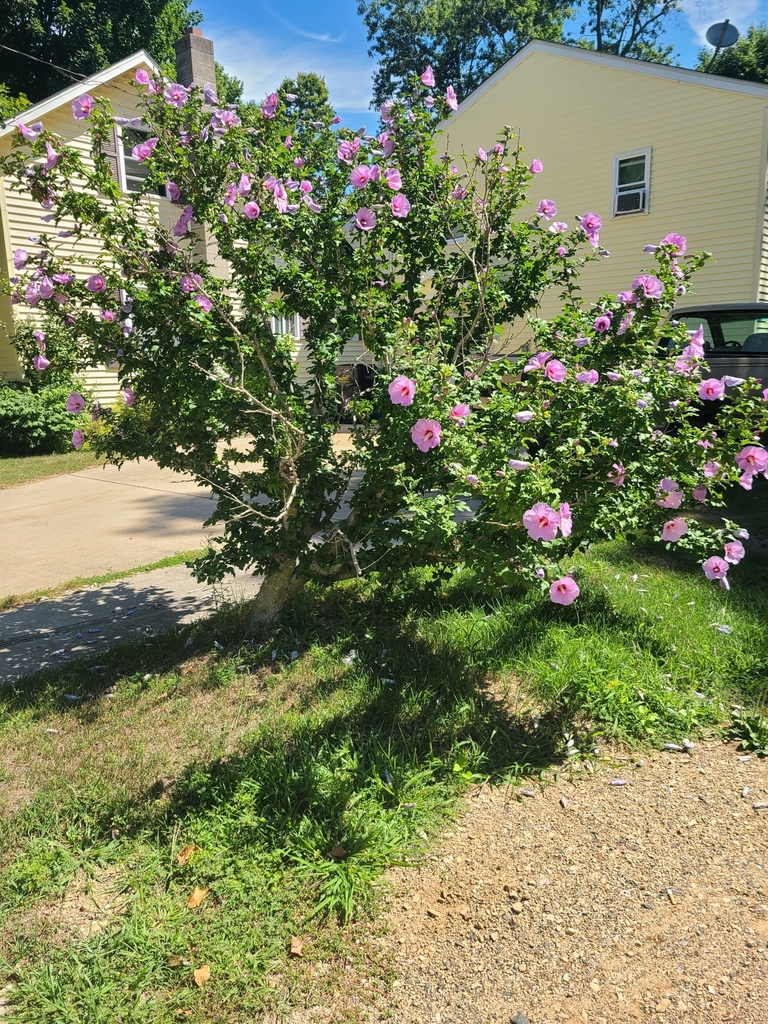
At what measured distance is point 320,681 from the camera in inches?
140

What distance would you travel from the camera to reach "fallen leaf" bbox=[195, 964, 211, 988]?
2047 millimetres

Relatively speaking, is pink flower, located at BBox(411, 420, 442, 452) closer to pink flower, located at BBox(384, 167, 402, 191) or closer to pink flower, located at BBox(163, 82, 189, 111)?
pink flower, located at BBox(384, 167, 402, 191)

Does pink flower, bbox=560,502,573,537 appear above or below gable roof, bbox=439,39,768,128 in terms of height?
below

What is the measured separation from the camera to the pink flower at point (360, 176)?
3510 millimetres

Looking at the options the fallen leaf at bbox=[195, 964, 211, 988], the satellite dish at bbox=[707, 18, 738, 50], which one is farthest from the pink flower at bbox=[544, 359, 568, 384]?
the satellite dish at bbox=[707, 18, 738, 50]

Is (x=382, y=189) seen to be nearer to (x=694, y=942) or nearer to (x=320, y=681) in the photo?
(x=320, y=681)

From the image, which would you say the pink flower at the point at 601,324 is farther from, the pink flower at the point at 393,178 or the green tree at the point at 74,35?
the green tree at the point at 74,35

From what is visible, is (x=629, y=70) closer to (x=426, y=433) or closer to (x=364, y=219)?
(x=364, y=219)

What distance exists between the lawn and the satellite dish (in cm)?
1548

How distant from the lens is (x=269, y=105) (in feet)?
11.8

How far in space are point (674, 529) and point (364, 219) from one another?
6.43 ft

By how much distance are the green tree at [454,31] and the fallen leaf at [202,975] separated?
33.7 meters

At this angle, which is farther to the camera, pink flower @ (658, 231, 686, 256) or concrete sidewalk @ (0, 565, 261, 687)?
concrete sidewalk @ (0, 565, 261, 687)

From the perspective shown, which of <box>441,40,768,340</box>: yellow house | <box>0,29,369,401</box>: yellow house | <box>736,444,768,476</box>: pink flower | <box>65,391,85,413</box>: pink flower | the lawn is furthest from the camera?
<box>0,29,369,401</box>: yellow house
